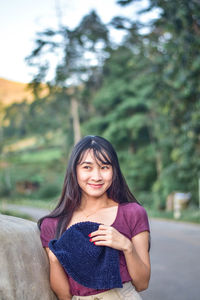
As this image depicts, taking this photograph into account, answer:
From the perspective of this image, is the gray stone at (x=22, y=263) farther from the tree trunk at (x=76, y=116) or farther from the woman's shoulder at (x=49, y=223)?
the tree trunk at (x=76, y=116)

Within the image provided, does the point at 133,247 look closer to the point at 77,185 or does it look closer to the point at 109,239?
the point at 109,239

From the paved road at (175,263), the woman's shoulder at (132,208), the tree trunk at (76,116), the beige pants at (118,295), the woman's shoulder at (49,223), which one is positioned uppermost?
the tree trunk at (76,116)

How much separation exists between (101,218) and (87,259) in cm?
29

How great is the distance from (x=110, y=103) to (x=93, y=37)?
3.90 metres

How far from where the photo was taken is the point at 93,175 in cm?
195

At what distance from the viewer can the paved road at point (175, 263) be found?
16.4 ft

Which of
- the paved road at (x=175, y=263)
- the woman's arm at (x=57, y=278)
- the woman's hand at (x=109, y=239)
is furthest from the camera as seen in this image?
the paved road at (x=175, y=263)

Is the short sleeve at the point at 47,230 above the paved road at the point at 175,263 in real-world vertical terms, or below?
above

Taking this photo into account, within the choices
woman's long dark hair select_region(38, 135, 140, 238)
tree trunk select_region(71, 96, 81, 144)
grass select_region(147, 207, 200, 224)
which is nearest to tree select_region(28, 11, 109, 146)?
tree trunk select_region(71, 96, 81, 144)

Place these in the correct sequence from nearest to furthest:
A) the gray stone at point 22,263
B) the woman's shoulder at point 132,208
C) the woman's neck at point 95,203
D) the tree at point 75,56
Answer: the gray stone at point 22,263, the woman's shoulder at point 132,208, the woman's neck at point 95,203, the tree at point 75,56

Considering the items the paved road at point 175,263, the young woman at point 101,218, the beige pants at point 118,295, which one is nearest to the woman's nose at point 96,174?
the young woman at point 101,218

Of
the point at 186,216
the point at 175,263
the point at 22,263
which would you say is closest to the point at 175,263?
the point at 175,263

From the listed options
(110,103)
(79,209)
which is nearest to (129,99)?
(110,103)

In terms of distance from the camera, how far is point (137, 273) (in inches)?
69.5
